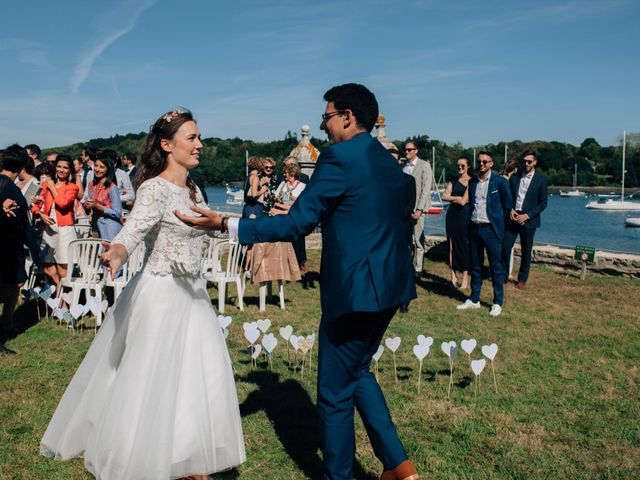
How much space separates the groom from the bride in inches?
16.2

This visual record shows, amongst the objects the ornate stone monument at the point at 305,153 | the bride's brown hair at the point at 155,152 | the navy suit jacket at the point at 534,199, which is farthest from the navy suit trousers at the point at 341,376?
the ornate stone monument at the point at 305,153

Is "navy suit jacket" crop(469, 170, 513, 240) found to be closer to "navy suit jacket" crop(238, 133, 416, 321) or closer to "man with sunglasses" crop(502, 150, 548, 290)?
"man with sunglasses" crop(502, 150, 548, 290)

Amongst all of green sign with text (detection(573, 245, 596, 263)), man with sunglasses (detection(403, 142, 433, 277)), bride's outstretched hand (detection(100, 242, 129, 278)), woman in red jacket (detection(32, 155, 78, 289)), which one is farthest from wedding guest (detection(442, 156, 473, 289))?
bride's outstretched hand (detection(100, 242, 129, 278))

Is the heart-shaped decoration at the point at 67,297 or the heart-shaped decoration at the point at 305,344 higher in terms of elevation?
the heart-shaped decoration at the point at 67,297

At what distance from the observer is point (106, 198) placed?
8164 mm

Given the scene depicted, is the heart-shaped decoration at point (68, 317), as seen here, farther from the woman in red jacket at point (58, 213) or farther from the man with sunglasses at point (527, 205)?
the man with sunglasses at point (527, 205)

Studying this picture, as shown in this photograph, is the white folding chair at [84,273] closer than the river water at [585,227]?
Yes

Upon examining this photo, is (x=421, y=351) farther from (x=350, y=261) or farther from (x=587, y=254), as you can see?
(x=587, y=254)

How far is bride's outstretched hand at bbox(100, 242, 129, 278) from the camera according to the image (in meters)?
3.21

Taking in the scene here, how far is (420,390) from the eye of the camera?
5.38 m

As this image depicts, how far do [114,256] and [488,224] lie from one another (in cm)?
639

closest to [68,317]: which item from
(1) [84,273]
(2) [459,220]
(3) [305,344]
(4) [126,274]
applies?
(1) [84,273]

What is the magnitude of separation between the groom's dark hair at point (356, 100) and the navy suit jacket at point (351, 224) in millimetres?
116

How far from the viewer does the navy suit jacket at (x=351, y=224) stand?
3.11 m
